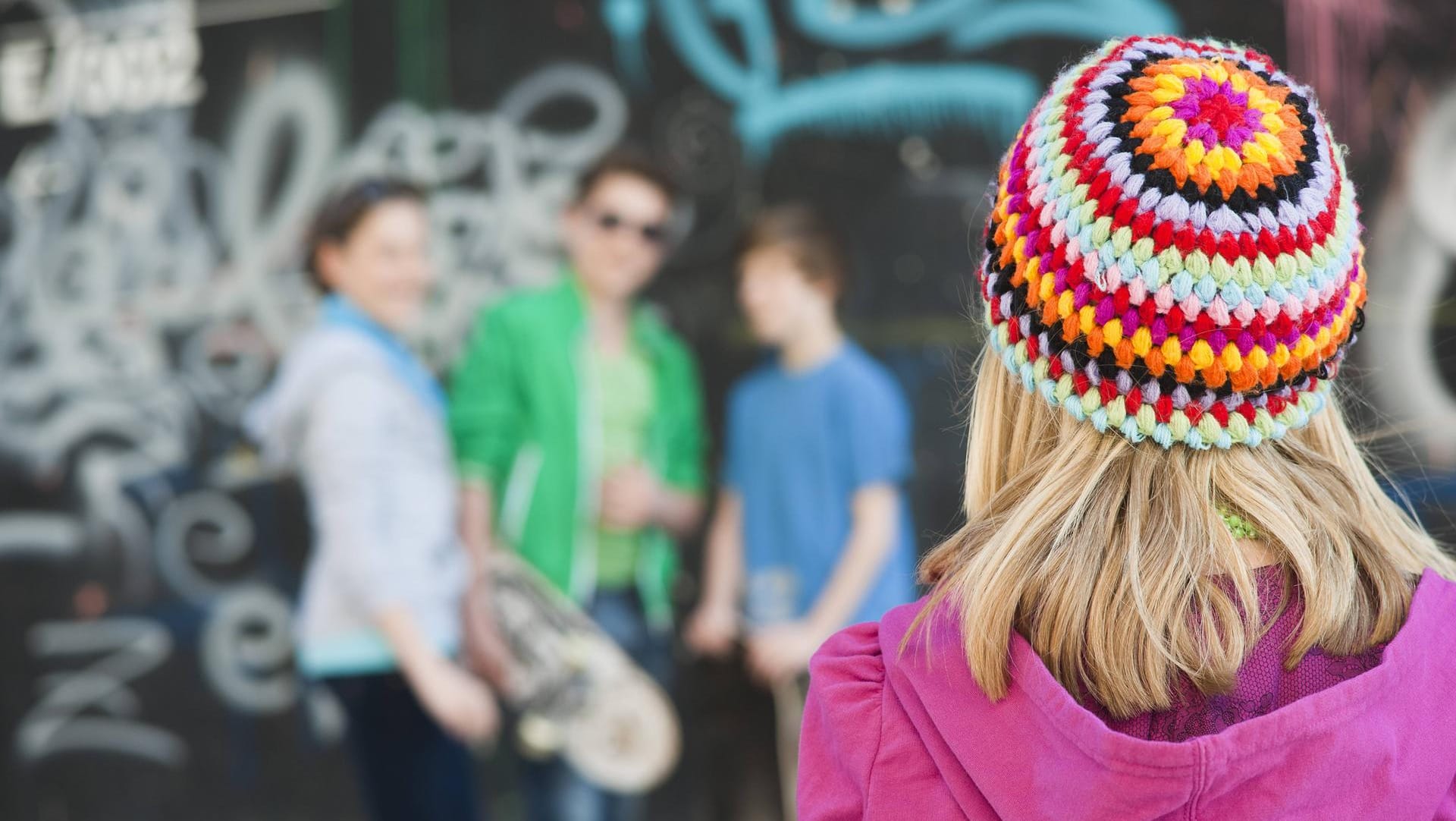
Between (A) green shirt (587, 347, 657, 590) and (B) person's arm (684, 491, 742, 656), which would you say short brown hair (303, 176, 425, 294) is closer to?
(A) green shirt (587, 347, 657, 590)

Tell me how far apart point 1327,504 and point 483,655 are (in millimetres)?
2914

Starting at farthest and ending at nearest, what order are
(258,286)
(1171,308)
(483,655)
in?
(258,286)
(483,655)
(1171,308)

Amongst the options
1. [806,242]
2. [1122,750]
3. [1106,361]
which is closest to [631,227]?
[806,242]

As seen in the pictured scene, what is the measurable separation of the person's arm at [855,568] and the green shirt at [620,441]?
56cm

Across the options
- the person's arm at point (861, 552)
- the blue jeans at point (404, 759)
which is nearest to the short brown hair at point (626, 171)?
the person's arm at point (861, 552)

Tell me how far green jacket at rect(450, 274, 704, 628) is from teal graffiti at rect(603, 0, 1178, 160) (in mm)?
704

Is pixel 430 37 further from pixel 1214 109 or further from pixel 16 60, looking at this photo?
pixel 1214 109

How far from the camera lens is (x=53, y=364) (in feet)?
14.1

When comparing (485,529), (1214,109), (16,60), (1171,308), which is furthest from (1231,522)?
(16,60)

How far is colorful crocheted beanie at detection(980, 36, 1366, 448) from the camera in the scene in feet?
4.19

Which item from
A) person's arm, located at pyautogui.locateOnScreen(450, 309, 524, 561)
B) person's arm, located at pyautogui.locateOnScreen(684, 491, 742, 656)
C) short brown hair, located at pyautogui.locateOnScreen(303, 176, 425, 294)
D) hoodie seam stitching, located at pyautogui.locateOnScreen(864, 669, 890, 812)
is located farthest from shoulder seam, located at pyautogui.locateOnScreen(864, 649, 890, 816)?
short brown hair, located at pyautogui.locateOnScreen(303, 176, 425, 294)

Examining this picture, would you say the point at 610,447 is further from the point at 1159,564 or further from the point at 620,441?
the point at 1159,564

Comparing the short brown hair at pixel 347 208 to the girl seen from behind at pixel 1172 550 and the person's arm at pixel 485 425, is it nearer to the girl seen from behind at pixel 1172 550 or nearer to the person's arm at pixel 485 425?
the person's arm at pixel 485 425

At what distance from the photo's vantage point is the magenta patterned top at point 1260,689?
1.25 m
